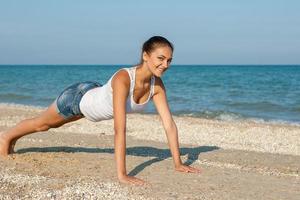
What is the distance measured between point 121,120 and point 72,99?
1011 mm

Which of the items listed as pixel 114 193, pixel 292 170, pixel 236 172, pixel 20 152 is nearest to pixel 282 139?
pixel 292 170

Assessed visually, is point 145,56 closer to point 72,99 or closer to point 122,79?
point 122,79

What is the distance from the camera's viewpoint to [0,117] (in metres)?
15.4

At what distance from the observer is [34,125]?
6.99 meters

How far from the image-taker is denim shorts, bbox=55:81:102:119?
21.6 feet

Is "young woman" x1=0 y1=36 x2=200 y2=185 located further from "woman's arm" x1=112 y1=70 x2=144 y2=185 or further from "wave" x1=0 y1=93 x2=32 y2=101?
"wave" x1=0 y1=93 x2=32 y2=101

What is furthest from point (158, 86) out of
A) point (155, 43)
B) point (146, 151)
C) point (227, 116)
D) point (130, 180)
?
point (227, 116)

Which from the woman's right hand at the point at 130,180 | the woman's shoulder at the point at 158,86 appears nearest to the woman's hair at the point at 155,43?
the woman's shoulder at the point at 158,86

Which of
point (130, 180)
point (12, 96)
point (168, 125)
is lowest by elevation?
point (12, 96)

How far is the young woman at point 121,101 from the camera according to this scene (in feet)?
19.4

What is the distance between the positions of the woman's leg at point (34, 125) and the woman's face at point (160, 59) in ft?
4.81

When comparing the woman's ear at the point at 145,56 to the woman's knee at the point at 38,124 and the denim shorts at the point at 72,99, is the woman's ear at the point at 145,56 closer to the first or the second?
the denim shorts at the point at 72,99

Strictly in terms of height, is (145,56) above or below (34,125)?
above

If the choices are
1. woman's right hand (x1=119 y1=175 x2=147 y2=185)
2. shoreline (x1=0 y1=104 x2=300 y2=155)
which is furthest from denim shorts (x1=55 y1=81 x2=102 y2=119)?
shoreline (x1=0 y1=104 x2=300 y2=155)
